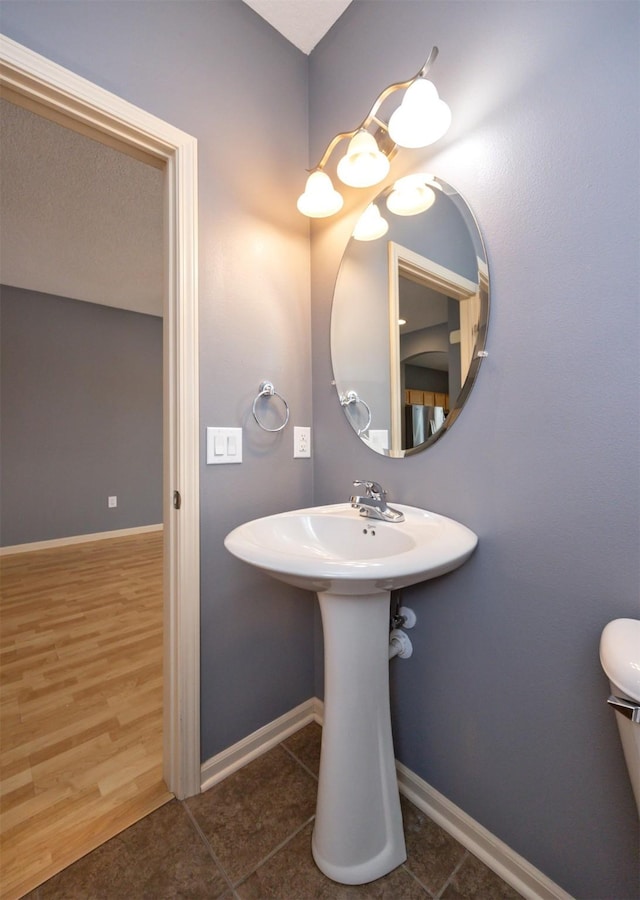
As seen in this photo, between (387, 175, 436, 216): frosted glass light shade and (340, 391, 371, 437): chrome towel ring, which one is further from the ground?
(387, 175, 436, 216): frosted glass light shade

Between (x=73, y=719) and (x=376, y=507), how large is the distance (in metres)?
1.55

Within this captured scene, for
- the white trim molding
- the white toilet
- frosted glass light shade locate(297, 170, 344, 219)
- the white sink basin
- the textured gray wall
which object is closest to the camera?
the white toilet

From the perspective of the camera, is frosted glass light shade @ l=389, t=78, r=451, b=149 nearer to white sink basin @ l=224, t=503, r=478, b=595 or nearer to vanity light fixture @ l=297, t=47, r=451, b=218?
vanity light fixture @ l=297, t=47, r=451, b=218

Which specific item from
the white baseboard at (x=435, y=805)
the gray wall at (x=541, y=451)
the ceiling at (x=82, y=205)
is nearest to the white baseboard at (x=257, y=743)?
the white baseboard at (x=435, y=805)

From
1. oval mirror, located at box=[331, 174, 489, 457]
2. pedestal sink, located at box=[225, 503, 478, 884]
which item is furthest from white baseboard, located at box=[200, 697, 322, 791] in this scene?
oval mirror, located at box=[331, 174, 489, 457]

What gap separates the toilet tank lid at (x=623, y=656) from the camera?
515 millimetres

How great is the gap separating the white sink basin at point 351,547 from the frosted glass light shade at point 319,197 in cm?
101

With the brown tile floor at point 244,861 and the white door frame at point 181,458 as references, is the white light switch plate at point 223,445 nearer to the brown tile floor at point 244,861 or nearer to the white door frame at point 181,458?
the white door frame at point 181,458

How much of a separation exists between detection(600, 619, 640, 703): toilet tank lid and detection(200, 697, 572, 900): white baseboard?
69 cm

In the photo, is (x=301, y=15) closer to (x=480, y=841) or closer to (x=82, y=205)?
(x=82, y=205)

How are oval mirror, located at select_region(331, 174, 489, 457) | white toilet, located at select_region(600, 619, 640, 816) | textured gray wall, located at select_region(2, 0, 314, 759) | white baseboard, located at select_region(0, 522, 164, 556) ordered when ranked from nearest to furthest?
white toilet, located at select_region(600, 619, 640, 816) < oval mirror, located at select_region(331, 174, 489, 457) < textured gray wall, located at select_region(2, 0, 314, 759) < white baseboard, located at select_region(0, 522, 164, 556)

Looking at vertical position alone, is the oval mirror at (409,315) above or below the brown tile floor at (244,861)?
above

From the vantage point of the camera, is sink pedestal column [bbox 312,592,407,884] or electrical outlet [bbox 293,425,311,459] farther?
electrical outlet [bbox 293,425,311,459]

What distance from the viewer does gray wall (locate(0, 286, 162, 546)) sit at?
3430mm
